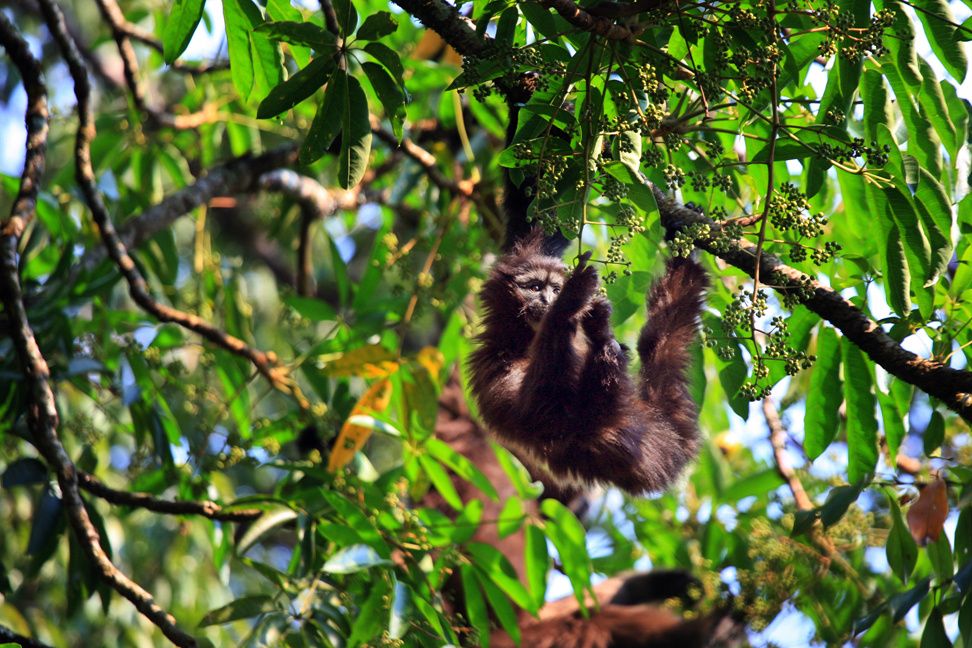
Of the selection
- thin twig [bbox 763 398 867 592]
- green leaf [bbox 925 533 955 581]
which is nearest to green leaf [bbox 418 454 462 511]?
thin twig [bbox 763 398 867 592]

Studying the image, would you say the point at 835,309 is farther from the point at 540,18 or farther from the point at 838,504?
the point at 540,18

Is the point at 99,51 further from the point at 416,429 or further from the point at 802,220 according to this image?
the point at 802,220

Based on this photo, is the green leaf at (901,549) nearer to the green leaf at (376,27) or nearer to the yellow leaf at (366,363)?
the yellow leaf at (366,363)

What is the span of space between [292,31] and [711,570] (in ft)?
12.4

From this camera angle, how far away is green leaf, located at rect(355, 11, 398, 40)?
2.44 metres

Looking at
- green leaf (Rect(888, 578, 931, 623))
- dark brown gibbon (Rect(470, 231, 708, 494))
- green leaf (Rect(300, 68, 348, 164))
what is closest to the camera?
green leaf (Rect(300, 68, 348, 164))

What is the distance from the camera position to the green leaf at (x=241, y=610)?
3.37m

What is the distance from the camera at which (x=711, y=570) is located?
5.09 m

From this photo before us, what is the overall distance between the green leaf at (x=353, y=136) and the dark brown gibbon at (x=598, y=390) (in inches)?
53.3

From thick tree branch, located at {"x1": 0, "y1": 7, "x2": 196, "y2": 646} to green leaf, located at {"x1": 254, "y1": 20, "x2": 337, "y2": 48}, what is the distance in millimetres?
1775

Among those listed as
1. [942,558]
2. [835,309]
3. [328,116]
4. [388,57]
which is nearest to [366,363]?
[328,116]

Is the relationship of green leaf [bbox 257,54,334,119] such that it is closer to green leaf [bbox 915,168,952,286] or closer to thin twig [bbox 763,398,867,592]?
green leaf [bbox 915,168,952,286]

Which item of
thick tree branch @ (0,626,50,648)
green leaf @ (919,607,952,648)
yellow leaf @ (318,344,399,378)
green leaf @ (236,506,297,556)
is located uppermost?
yellow leaf @ (318,344,399,378)

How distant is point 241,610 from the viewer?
11.2 feet
